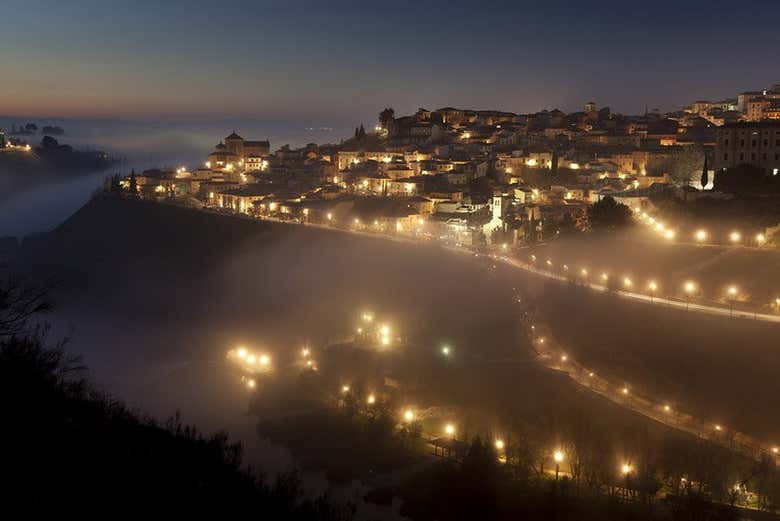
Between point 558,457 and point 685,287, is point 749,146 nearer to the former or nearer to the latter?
point 685,287

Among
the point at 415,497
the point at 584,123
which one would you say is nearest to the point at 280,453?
the point at 415,497

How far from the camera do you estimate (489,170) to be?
146 feet

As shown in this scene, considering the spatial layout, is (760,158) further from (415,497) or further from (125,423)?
(125,423)

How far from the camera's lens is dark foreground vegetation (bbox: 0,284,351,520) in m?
6.68

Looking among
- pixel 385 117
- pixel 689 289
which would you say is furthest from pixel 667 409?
pixel 385 117

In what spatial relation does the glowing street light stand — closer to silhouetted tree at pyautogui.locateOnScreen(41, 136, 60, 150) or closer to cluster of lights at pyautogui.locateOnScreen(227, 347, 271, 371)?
cluster of lights at pyautogui.locateOnScreen(227, 347, 271, 371)

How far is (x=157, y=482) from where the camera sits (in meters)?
7.54

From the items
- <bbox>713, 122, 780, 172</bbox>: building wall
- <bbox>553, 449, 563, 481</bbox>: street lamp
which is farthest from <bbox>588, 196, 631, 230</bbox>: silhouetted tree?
<bbox>553, 449, 563, 481</bbox>: street lamp

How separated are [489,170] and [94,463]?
3882 cm

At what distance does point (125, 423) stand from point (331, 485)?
22.2 feet

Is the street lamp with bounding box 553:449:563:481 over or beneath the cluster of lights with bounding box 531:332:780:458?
beneath

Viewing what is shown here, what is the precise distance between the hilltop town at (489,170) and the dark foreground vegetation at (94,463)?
84.9 ft

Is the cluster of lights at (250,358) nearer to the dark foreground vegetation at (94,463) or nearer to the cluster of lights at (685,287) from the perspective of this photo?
the cluster of lights at (685,287)

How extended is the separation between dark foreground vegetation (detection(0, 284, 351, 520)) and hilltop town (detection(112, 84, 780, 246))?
25869mm
